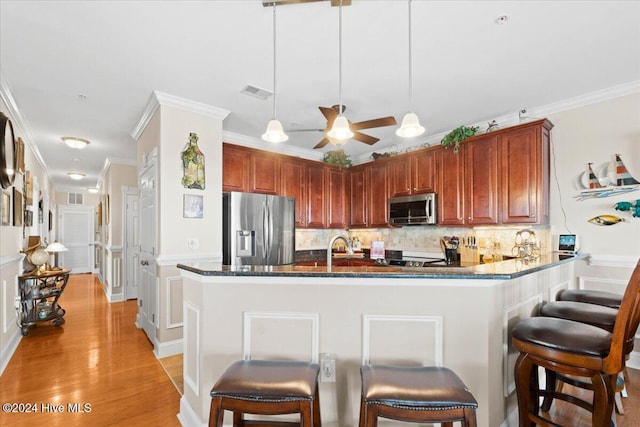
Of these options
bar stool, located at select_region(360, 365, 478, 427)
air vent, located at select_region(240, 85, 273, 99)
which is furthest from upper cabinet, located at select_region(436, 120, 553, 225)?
bar stool, located at select_region(360, 365, 478, 427)

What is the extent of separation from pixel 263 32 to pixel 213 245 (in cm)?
232

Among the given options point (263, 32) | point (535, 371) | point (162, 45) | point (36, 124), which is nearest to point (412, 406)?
point (535, 371)

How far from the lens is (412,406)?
1284mm

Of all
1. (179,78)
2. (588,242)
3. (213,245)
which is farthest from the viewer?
(213,245)

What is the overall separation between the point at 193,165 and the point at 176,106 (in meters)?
0.63

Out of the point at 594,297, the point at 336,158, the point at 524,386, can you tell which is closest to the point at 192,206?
the point at 336,158

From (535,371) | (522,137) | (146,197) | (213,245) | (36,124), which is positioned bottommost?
(535,371)

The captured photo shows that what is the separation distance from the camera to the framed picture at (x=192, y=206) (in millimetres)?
3455

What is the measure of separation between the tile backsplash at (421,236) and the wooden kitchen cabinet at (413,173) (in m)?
0.68

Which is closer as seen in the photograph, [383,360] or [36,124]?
[383,360]

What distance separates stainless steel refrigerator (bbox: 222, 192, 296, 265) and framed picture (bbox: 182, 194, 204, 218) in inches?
13.5

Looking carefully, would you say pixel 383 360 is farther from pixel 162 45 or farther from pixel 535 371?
pixel 162 45

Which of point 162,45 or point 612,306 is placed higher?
point 162,45

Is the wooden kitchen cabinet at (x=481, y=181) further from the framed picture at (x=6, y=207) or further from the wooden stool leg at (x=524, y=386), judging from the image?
the framed picture at (x=6, y=207)
